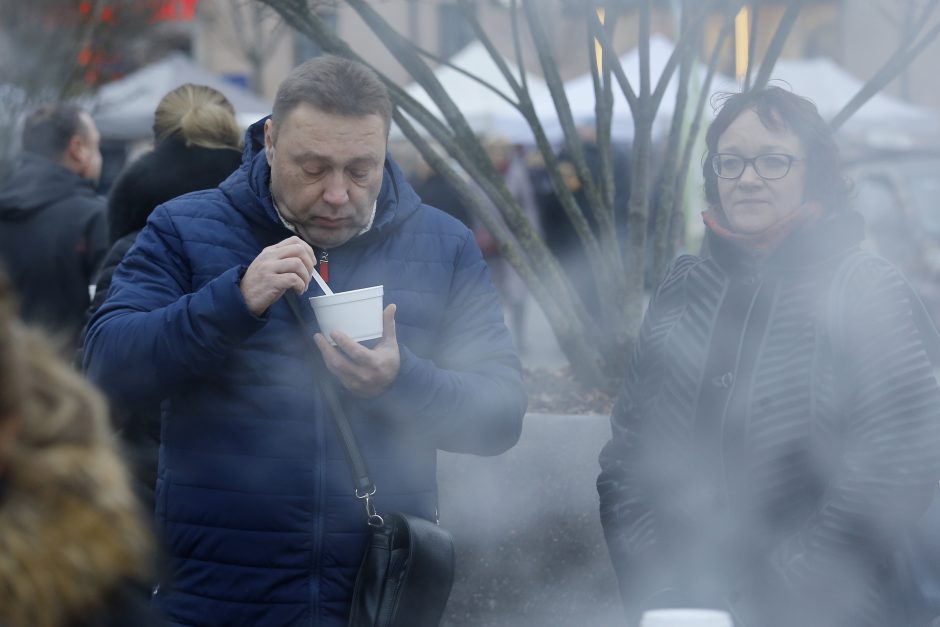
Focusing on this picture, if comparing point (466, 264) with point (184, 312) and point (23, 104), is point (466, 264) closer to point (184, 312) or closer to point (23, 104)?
point (184, 312)

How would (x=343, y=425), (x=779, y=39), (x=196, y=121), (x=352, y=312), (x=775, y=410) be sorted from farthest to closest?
(x=779, y=39) → (x=196, y=121) → (x=775, y=410) → (x=343, y=425) → (x=352, y=312)

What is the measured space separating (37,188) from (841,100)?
42.7 feet

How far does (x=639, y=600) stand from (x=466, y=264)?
738 millimetres

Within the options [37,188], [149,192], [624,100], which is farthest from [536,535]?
[624,100]

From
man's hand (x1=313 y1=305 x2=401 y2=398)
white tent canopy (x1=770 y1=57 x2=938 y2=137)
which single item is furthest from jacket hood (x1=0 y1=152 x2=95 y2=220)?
white tent canopy (x1=770 y1=57 x2=938 y2=137)

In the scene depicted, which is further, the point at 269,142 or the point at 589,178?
the point at 589,178

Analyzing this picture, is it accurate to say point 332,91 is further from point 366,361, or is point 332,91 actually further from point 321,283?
point 366,361

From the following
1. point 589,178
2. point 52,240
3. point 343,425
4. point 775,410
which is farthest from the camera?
point 52,240

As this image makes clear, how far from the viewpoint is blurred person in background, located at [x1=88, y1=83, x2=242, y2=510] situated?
3.70 m

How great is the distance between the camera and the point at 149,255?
102 inches

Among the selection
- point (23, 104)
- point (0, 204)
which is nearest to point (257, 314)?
point (0, 204)

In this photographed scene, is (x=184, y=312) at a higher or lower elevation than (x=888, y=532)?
higher

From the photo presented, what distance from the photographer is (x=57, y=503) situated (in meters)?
1.41

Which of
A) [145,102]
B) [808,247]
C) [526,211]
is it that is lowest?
[526,211]
